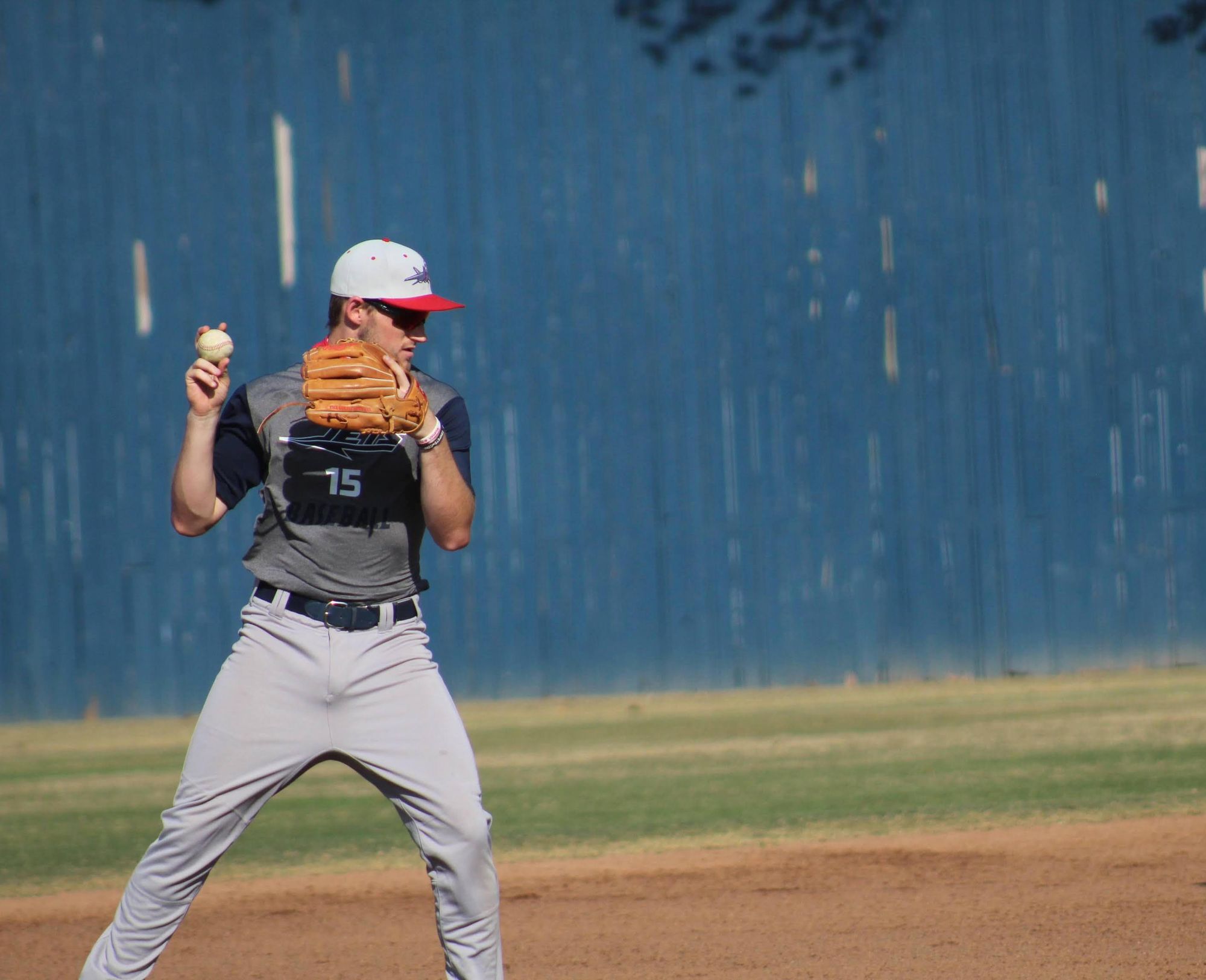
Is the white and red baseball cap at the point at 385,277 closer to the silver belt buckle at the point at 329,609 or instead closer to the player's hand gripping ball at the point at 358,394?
the player's hand gripping ball at the point at 358,394

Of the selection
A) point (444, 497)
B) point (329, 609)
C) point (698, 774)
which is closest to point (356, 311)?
point (444, 497)

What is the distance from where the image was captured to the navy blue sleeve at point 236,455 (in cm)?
340

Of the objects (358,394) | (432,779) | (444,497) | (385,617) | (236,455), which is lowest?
(432,779)

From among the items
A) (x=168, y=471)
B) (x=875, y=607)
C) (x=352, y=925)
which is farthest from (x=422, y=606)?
(x=352, y=925)

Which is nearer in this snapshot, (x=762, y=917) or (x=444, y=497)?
(x=444, y=497)

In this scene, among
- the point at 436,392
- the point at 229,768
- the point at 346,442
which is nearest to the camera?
the point at 229,768

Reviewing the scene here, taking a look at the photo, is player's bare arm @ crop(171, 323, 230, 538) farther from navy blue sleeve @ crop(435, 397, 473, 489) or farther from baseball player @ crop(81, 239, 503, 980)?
navy blue sleeve @ crop(435, 397, 473, 489)

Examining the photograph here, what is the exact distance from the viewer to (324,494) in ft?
10.9

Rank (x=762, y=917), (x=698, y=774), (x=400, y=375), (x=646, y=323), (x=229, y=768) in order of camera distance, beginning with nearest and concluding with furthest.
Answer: (x=229, y=768) → (x=400, y=375) → (x=762, y=917) → (x=698, y=774) → (x=646, y=323)

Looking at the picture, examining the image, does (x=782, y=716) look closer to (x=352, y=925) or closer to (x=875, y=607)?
(x=875, y=607)

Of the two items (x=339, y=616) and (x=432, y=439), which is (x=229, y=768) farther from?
(x=432, y=439)

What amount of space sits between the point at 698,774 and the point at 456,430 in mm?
4821

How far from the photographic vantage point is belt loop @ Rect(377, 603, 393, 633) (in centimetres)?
330

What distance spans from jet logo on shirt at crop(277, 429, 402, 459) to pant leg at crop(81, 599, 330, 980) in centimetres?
38
